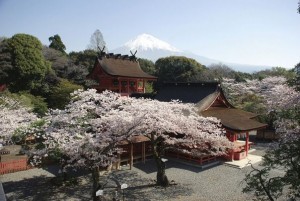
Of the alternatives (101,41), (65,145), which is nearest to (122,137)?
(65,145)

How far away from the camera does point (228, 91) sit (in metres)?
45.5

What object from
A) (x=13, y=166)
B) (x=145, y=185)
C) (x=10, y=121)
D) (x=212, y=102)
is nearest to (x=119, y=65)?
(x=212, y=102)

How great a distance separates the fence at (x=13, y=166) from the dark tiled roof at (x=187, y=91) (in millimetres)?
14397

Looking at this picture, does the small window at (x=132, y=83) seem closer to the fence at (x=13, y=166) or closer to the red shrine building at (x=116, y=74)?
the red shrine building at (x=116, y=74)

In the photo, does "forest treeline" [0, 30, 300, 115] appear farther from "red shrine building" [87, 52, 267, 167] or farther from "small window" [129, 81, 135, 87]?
"small window" [129, 81, 135, 87]

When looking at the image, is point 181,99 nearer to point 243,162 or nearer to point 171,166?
point 171,166

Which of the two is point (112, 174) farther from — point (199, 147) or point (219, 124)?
point (219, 124)

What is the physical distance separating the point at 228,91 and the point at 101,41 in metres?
34.2

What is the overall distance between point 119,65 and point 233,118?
16107 millimetres

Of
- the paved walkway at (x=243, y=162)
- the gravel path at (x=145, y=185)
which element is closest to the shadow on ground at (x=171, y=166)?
the gravel path at (x=145, y=185)

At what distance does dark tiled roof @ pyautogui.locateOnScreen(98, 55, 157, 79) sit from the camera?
1261 inches

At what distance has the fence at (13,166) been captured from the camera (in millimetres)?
19375

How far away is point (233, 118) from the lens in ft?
77.6

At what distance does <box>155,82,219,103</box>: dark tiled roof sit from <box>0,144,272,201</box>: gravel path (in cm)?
755
